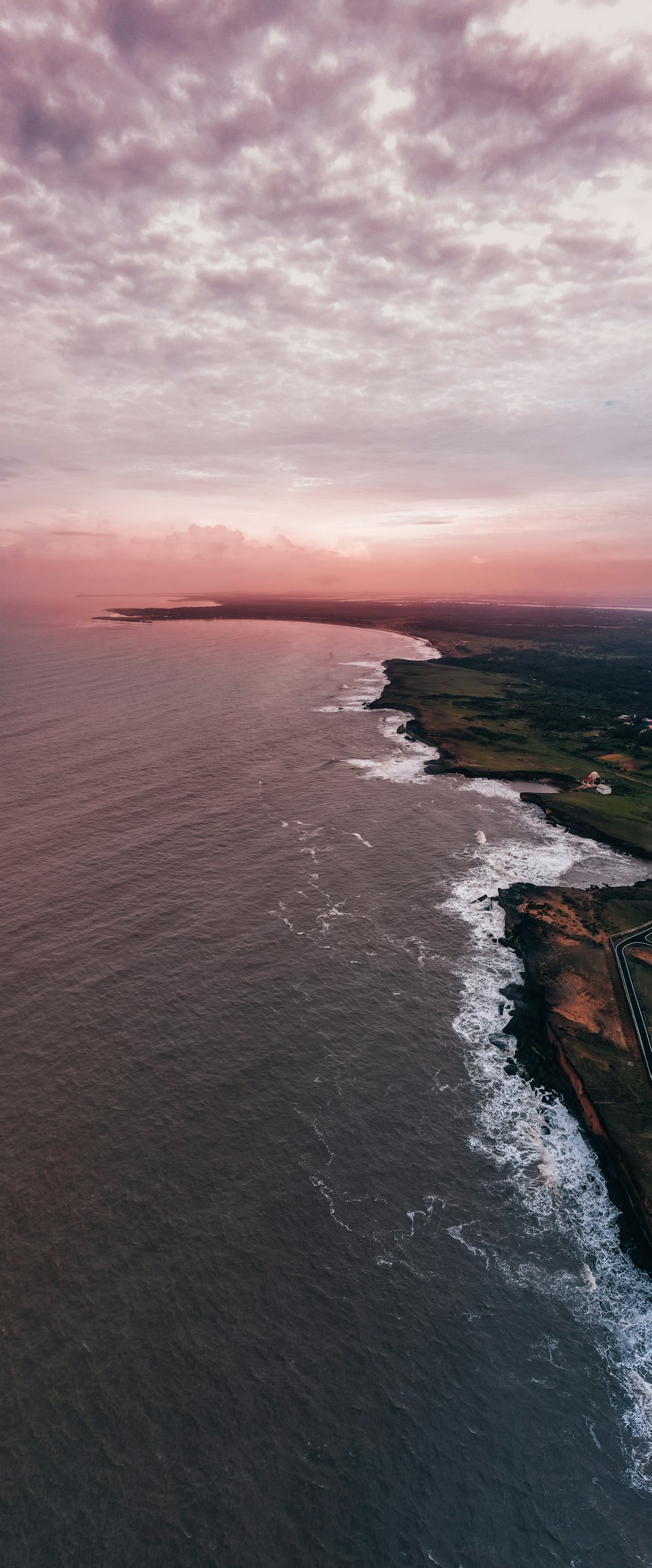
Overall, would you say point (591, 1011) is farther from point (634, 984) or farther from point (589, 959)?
point (589, 959)

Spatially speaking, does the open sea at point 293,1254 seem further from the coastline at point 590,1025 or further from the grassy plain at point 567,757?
the grassy plain at point 567,757

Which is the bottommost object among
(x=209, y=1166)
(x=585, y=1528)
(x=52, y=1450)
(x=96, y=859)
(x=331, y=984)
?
(x=585, y=1528)

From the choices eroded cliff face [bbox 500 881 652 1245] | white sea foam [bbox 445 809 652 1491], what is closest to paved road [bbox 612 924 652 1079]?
eroded cliff face [bbox 500 881 652 1245]

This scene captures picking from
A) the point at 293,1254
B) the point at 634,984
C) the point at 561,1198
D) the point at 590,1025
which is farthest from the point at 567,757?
the point at 293,1254

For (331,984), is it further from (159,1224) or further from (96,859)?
(96,859)

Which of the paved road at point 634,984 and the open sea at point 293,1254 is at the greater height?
the paved road at point 634,984

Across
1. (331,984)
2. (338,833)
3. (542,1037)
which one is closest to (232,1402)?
(331,984)

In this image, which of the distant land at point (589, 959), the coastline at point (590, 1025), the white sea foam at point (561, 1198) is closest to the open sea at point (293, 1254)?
the white sea foam at point (561, 1198)
